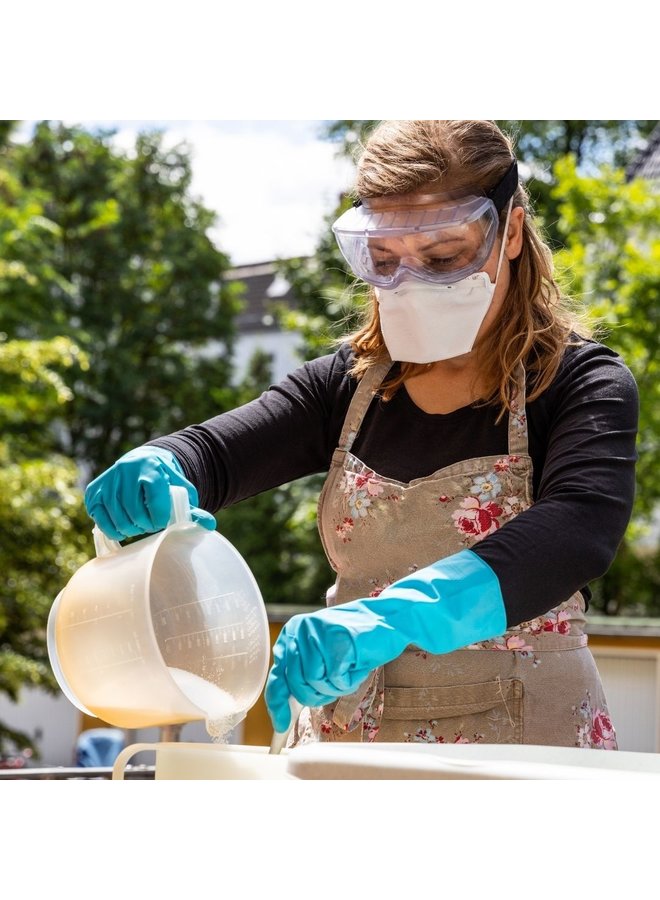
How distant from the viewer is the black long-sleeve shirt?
1521mm

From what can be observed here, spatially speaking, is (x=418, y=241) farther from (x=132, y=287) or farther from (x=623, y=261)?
(x=132, y=287)

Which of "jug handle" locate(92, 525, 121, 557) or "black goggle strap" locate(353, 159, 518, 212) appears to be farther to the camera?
"black goggle strap" locate(353, 159, 518, 212)

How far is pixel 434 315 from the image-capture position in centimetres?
188

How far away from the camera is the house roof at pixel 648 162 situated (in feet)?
39.2

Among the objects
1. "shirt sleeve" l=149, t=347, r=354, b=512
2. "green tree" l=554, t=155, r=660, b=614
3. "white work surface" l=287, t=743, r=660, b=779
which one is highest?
"green tree" l=554, t=155, r=660, b=614

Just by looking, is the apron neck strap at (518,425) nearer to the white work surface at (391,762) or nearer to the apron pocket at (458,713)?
the apron pocket at (458,713)

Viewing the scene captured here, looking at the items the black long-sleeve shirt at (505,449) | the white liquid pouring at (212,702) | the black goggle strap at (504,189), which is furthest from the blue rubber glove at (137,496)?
the black goggle strap at (504,189)

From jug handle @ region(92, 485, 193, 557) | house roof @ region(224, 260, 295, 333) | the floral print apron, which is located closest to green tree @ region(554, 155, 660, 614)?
the floral print apron

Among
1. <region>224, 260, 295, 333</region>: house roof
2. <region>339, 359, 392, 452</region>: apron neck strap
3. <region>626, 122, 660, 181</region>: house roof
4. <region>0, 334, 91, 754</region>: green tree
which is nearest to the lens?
<region>339, 359, 392, 452</region>: apron neck strap

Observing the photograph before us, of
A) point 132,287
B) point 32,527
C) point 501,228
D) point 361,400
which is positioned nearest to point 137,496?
point 361,400

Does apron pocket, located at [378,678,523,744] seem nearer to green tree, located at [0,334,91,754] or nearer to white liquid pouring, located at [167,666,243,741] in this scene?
white liquid pouring, located at [167,666,243,741]

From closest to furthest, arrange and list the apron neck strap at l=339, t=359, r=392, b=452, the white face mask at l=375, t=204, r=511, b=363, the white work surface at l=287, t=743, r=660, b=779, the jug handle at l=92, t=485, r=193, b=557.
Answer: the white work surface at l=287, t=743, r=660, b=779
the jug handle at l=92, t=485, r=193, b=557
the white face mask at l=375, t=204, r=511, b=363
the apron neck strap at l=339, t=359, r=392, b=452
